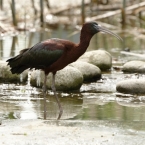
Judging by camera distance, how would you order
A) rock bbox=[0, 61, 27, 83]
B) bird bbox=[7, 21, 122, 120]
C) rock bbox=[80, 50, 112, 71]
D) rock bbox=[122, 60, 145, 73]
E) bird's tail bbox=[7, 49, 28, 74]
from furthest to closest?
rock bbox=[80, 50, 112, 71] → rock bbox=[122, 60, 145, 73] → rock bbox=[0, 61, 27, 83] → bird's tail bbox=[7, 49, 28, 74] → bird bbox=[7, 21, 122, 120]

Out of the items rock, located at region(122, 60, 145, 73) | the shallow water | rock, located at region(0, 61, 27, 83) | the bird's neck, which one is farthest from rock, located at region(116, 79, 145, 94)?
the bird's neck

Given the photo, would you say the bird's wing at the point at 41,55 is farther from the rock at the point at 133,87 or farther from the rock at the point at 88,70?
the rock at the point at 88,70

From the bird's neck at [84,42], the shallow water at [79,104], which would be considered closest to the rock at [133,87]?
the shallow water at [79,104]

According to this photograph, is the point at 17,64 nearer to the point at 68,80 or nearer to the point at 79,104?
the point at 79,104

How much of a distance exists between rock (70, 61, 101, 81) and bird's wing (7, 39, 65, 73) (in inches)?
128

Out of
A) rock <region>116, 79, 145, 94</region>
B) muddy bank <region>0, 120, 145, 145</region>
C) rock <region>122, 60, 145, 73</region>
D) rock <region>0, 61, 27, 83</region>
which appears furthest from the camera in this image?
rock <region>122, 60, 145, 73</region>

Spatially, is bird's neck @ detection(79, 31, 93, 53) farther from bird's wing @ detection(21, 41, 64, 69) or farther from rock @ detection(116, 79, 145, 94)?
rock @ detection(116, 79, 145, 94)

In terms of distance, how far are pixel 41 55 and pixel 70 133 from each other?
2.71 meters

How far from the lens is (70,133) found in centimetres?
742

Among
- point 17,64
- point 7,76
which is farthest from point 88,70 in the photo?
point 17,64

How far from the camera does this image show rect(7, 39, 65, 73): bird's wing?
968 centimetres

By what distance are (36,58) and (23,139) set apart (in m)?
3.02

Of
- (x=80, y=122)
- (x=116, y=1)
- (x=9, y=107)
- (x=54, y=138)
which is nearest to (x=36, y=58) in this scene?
(x=9, y=107)

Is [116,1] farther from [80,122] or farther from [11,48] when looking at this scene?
[80,122]
